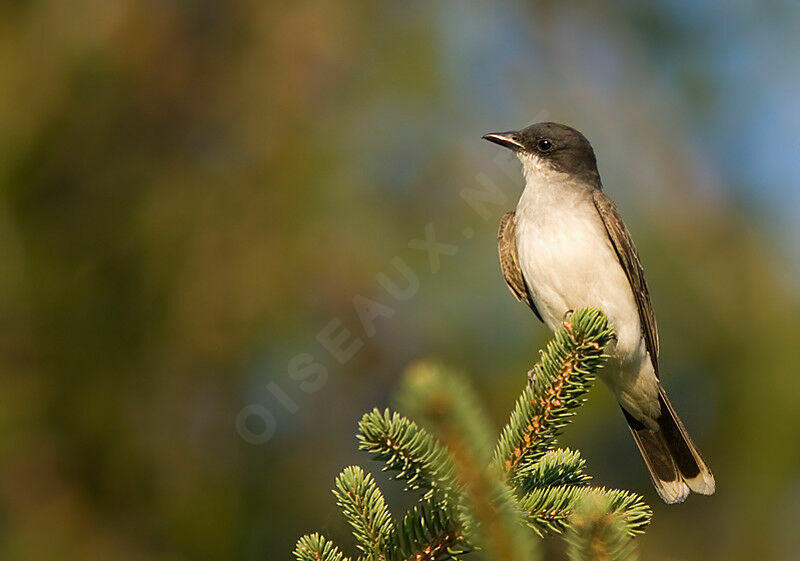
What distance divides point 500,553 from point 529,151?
444 cm

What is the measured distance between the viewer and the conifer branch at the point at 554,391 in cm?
257

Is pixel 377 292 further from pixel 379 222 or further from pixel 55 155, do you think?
pixel 55 155

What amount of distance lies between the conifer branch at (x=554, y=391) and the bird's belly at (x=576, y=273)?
190 centimetres

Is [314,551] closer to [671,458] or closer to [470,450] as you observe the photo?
[470,450]

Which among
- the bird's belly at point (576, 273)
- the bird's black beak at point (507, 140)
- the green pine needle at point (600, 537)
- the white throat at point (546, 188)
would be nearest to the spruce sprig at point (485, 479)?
the green pine needle at point (600, 537)

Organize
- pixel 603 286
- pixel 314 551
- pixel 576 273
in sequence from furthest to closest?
pixel 603 286, pixel 576 273, pixel 314 551

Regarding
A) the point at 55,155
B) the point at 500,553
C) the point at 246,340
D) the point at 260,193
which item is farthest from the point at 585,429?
the point at 500,553

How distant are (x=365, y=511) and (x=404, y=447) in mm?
315

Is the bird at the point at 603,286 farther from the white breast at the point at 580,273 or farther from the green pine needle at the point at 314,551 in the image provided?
the green pine needle at the point at 314,551

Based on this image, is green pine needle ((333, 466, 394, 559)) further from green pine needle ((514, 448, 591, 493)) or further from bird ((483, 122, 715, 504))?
bird ((483, 122, 715, 504))

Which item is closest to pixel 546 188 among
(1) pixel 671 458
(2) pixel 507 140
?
(2) pixel 507 140

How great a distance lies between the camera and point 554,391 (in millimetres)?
2754

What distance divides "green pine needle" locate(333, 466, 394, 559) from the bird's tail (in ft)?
9.37

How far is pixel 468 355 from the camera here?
630cm
